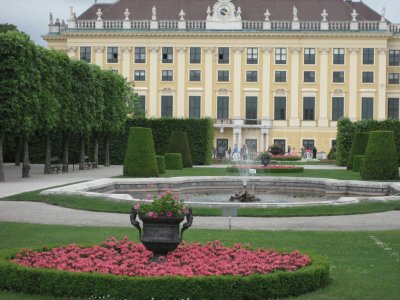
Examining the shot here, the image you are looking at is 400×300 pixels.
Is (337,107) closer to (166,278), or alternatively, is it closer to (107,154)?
(107,154)

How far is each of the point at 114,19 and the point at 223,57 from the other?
11.8 m

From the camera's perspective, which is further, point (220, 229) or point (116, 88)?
point (116, 88)

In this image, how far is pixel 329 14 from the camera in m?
72.0

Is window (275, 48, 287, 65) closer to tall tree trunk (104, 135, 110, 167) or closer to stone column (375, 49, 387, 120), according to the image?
stone column (375, 49, 387, 120)

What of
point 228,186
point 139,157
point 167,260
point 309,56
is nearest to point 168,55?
point 309,56

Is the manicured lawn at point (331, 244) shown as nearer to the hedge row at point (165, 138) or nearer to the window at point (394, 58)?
the hedge row at point (165, 138)

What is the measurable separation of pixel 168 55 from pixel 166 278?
63.7 meters

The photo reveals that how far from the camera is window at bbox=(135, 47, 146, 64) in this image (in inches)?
2793

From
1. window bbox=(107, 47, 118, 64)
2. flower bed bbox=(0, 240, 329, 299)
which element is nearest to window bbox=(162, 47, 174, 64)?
window bbox=(107, 47, 118, 64)

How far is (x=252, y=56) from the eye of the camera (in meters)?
70.2

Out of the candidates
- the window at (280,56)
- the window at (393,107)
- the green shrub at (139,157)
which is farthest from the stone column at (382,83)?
the green shrub at (139,157)

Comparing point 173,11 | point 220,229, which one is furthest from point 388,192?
point 173,11

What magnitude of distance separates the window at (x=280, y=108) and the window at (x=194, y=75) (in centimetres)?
787

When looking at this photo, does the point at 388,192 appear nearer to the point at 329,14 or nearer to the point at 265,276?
the point at 265,276
